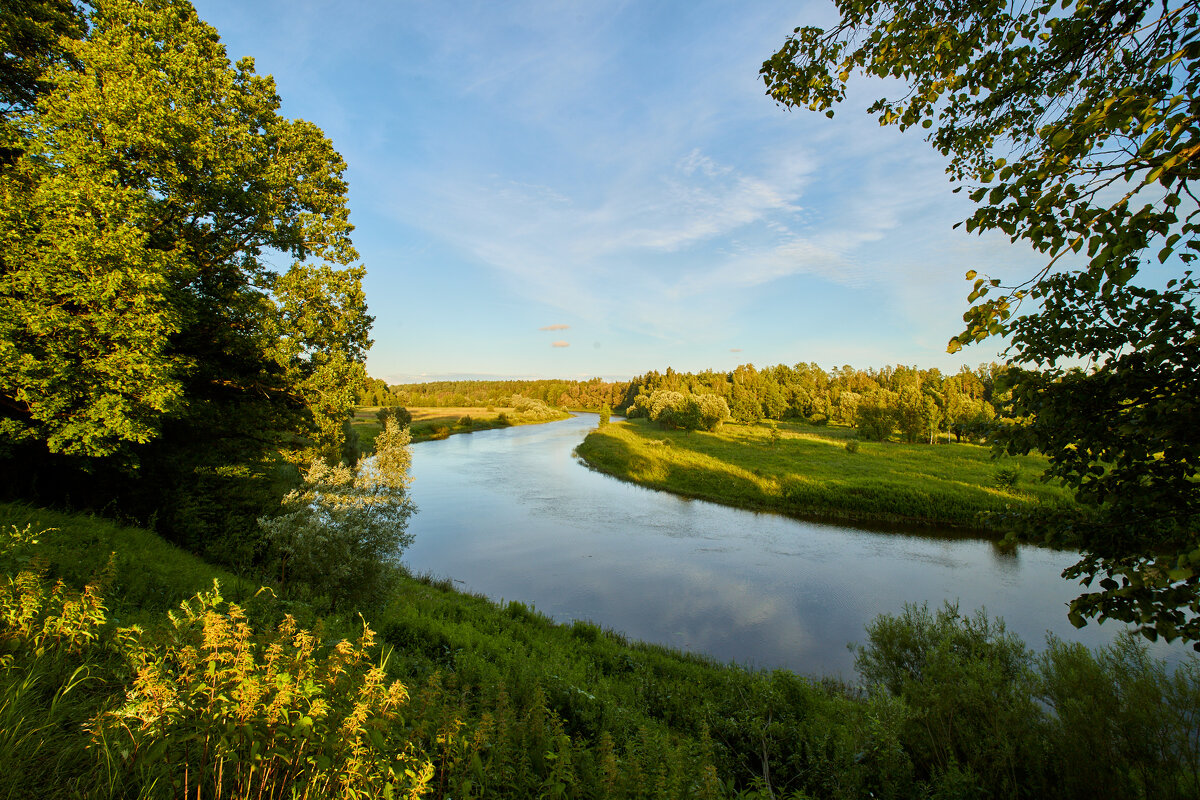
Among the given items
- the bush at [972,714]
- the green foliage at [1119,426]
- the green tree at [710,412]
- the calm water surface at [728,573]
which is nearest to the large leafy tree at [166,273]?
the calm water surface at [728,573]

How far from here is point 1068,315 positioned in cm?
295

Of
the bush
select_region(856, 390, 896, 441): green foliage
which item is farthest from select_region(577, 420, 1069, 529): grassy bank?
the bush

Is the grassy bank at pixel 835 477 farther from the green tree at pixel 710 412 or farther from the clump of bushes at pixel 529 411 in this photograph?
the clump of bushes at pixel 529 411

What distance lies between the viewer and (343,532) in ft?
26.5

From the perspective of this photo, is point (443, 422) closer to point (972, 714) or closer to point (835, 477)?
point (835, 477)

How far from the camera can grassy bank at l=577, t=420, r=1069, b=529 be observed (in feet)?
72.1

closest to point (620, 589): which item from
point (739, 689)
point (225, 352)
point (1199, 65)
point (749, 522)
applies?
point (739, 689)

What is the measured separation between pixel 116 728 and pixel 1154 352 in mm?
5749

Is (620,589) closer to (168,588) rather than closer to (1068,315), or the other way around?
(168,588)

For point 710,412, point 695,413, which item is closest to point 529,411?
point 695,413

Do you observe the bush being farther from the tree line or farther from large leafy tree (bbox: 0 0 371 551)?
the tree line

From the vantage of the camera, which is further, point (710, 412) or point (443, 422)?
point (443, 422)

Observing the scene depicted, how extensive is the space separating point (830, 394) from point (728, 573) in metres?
79.5

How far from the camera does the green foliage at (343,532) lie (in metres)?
7.90
